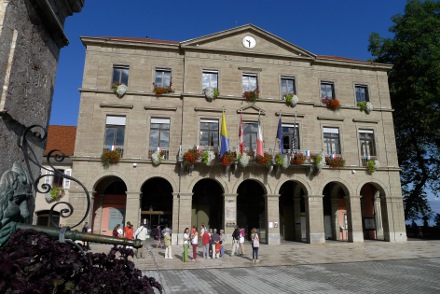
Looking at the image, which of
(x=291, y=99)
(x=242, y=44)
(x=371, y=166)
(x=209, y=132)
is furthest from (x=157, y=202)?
(x=371, y=166)

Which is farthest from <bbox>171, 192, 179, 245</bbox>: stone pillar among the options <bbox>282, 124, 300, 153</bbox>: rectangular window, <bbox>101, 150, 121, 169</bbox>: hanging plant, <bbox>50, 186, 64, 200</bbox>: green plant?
<bbox>282, 124, 300, 153</bbox>: rectangular window

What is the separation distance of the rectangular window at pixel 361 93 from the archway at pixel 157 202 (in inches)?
681

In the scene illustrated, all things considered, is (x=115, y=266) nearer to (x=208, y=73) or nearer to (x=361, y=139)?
(x=208, y=73)

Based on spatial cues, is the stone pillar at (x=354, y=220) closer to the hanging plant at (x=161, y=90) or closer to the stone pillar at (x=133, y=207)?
the stone pillar at (x=133, y=207)

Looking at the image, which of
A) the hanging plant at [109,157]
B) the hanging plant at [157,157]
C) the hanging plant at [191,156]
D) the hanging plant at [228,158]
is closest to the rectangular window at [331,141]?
the hanging plant at [228,158]

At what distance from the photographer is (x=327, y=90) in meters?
25.6

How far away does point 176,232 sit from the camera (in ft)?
67.4

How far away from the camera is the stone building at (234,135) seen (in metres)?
21.3

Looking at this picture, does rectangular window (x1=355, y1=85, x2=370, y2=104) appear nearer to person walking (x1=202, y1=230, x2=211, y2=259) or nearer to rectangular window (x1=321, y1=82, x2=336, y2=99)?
rectangular window (x1=321, y1=82, x2=336, y2=99)

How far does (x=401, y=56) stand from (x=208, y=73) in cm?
1863

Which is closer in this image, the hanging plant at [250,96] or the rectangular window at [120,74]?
the rectangular window at [120,74]

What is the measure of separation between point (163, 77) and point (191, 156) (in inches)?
277

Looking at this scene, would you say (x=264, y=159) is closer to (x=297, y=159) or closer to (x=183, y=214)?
(x=297, y=159)

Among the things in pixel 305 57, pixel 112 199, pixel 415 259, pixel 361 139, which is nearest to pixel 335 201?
pixel 361 139
